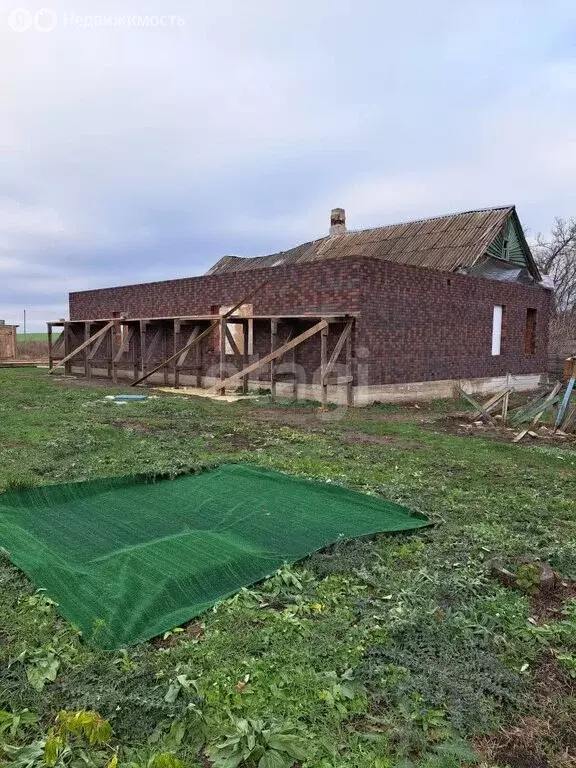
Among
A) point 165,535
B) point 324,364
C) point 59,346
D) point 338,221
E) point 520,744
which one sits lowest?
point 520,744

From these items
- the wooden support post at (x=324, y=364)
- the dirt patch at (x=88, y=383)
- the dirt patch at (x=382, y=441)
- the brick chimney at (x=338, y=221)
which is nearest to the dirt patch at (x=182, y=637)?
the dirt patch at (x=382, y=441)

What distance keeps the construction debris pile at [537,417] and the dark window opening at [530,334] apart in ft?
30.3

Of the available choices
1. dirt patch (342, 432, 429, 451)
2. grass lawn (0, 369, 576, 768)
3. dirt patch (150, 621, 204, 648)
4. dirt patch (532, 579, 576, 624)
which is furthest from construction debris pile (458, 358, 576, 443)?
dirt patch (150, 621, 204, 648)

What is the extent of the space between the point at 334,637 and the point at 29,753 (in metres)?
1.43

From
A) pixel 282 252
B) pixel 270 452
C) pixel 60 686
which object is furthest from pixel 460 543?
pixel 282 252

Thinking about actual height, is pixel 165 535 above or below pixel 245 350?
below

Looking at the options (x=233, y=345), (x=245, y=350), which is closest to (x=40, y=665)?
(x=233, y=345)

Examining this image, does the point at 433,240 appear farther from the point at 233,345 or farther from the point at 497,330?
the point at 233,345

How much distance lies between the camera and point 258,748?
2.01m

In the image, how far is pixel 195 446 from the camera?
7.40 meters

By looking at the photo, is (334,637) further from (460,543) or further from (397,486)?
(397,486)

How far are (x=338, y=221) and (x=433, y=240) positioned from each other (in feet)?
24.7

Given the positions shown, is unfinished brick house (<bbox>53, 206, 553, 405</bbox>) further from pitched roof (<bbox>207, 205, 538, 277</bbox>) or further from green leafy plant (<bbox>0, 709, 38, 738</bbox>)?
green leafy plant (<bbox>0, 709, 38, 738</bbox>)

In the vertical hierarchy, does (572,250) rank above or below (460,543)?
above
